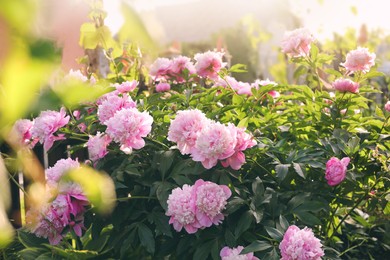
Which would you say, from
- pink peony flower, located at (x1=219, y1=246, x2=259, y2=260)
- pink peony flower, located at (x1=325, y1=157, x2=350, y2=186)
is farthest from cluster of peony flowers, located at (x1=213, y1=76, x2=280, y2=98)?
pink peony flower, located at (x1=219, y1=246, x2=259, y2=260)

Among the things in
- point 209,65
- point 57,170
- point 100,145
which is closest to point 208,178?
point 100,145

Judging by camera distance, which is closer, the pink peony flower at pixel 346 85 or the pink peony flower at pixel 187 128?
the pink peony flower at pixel 187 128

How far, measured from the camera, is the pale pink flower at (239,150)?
5.47ft

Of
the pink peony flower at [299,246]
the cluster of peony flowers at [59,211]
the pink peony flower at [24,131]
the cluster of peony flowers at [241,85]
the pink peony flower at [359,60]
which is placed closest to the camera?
the pink peony flower at [299,246]

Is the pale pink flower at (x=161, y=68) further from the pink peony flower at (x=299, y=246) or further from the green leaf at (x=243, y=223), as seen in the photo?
the pink peony flower at (x=299, y=246)

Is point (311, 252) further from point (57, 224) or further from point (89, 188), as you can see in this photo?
point (89, 188)

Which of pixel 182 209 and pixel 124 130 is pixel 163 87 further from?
pixel 182 209

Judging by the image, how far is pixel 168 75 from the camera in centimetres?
253

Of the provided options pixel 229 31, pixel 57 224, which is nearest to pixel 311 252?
pixel 57 224

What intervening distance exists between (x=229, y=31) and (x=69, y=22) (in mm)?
10923

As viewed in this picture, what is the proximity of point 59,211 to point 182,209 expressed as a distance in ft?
1.36

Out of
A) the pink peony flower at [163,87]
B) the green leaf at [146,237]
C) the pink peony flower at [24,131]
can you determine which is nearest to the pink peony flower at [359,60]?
the pink peony flower at [163,87]

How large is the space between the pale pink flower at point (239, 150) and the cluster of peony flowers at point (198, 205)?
91 mm

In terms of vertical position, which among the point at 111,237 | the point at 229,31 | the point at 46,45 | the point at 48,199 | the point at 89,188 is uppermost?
the point at 46,45
